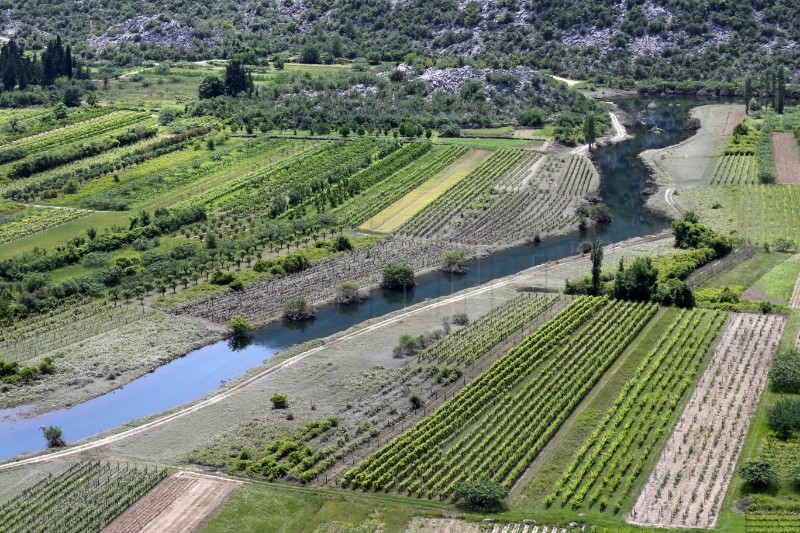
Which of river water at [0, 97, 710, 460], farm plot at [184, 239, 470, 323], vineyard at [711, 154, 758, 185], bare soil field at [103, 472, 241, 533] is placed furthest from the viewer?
vineyard at [711, 154, 758, 185]

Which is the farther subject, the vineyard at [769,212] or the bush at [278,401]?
the vineyard at [769,212]

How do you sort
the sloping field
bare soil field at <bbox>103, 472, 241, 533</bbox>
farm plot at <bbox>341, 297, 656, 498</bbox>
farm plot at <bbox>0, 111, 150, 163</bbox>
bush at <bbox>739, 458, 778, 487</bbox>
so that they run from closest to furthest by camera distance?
bare soil field at <bbox>103, 472, 241, 533</bbox> < bush at <bbox>739, 458, 778, 487</bbox> < farm plot at <bbox>341, 297, 656, 498</bbox> < the sloping field < farm plot at <bbox>0, 111, 150, 163</bbox>

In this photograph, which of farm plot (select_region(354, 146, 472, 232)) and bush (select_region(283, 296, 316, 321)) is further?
farm plot (select_region(354, 146, 472, 232))

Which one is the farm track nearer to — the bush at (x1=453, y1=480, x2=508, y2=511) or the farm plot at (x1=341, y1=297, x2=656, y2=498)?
the farm plot at (x1=341, y1=297, x2=656, y2=498)

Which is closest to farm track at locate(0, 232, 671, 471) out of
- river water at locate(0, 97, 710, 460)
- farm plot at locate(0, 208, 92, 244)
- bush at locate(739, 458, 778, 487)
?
river water at locate(0, 97, 710, 460)

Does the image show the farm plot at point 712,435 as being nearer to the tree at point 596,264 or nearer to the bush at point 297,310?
the tree at point 596,264

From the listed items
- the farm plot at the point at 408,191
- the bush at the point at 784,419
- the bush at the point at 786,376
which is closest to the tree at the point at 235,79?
the farm plot at the point at 408,191
